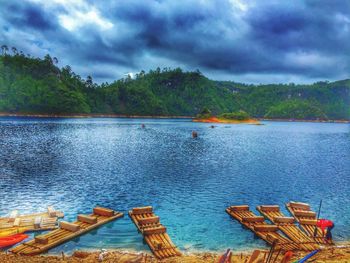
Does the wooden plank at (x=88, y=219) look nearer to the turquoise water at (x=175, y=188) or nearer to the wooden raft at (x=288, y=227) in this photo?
the turquoise water at (x=175, y=188)

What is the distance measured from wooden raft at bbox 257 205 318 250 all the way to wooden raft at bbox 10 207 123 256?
13.4 metres

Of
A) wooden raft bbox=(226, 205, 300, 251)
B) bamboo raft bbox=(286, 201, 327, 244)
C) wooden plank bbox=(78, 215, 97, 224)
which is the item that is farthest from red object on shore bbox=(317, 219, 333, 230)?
wooden plank bbox=(78, 215, 97, 224)

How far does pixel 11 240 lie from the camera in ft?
68.6

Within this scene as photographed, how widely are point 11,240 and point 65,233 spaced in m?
3.49

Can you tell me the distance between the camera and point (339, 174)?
1964 inches

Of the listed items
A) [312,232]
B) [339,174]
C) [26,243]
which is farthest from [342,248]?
[339,174]

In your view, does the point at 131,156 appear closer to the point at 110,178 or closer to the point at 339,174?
the point at 110,178

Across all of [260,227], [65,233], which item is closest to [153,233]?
[65,233]

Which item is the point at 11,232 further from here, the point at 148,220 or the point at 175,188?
the point at 175,188

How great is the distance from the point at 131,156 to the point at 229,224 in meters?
40.9

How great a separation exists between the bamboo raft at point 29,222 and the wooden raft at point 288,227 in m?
18.1

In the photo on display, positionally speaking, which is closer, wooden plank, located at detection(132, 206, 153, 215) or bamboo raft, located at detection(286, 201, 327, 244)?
bamboo raft, located at detection(286, 201, 327, 244)

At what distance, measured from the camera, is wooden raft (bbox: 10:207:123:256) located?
19609 millimetres

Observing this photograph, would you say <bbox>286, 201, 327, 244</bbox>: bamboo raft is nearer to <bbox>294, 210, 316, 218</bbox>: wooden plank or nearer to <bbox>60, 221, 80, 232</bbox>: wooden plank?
<bbox>294, 210, 316, 218</bbox>: wooden plank
